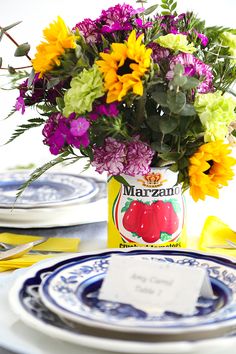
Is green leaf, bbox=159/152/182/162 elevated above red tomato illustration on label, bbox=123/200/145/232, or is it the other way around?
green leaf, bbox=159/152/182/162

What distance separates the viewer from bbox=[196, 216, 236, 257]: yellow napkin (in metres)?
1.18

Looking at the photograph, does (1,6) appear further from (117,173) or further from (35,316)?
(35,316)

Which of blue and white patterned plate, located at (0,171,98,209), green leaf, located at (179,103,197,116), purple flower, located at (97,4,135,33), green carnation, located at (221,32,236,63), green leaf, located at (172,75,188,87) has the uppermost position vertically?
purple flower, located at (97,4,135,33)

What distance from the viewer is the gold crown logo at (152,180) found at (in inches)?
42.0

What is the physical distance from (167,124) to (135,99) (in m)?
0.07

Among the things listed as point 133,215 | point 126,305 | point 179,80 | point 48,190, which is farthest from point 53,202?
point 126,305

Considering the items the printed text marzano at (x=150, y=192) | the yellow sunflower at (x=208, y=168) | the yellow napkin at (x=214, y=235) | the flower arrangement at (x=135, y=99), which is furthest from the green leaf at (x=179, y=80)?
the yellow napkin at (x=214, y=235)

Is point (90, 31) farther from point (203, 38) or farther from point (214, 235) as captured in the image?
point (214, 235)

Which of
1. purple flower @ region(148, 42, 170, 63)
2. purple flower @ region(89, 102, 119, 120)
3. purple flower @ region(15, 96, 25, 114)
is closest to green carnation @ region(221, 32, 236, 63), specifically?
purple flower @ region(148, 42, 170, 63)

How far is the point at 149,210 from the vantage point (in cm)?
108

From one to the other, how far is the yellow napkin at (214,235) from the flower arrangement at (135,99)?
0.21 meters

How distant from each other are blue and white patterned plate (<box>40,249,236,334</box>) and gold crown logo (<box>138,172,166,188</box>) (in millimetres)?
162

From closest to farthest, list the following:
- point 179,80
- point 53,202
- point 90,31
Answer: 1. point 179,80
2. point 90,31
3. point 53,202

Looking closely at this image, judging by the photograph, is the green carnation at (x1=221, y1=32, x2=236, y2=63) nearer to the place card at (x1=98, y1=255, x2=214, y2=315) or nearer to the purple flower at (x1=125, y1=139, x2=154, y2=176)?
the purple flower at (x1=125, y1=139, x2=154, y2=176)
